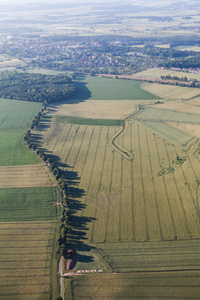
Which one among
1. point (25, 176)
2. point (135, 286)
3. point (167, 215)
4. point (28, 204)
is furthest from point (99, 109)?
point (135, 286)

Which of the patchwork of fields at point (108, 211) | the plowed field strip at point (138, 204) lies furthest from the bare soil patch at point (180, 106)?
the plowed field strip at point (138, 204)

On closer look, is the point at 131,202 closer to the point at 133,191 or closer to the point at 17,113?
the point at 133,191

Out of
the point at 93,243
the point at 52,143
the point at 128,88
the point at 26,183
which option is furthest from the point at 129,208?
the point at 128,88

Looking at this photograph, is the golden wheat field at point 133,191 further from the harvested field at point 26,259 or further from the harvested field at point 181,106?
the harvested field at point 181,106

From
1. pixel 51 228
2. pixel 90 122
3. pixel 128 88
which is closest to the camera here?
pixel 51 228

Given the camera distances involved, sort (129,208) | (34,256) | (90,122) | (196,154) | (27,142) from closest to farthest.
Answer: (34,256), (129,208), (196,154), (27,142), (90,122)

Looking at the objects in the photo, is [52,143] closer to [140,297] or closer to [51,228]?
[51,228]

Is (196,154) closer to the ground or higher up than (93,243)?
higher up

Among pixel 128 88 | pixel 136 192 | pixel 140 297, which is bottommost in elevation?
pixel 140 297
